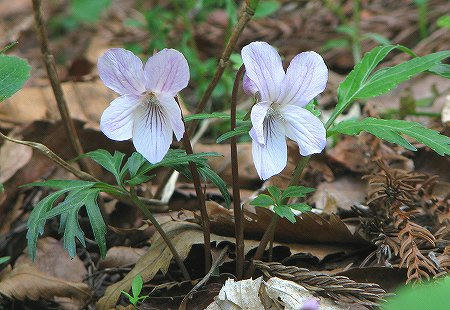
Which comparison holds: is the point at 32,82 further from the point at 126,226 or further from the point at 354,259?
the point at 354,259

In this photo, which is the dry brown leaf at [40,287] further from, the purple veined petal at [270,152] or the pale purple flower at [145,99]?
the purple veined petal at [270,152]

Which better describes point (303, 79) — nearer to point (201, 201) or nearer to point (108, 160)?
point (201, 201)

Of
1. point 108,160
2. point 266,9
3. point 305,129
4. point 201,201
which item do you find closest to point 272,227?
point 201,201

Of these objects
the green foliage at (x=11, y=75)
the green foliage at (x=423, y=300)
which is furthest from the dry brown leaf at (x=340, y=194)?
the green foliage at (x=423, y=300)

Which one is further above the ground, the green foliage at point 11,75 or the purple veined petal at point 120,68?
the purple veined petal at point 120,68

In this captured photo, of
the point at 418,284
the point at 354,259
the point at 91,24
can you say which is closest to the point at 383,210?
the point at 354,259

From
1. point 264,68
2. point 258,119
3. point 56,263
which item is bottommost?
point 56,263
